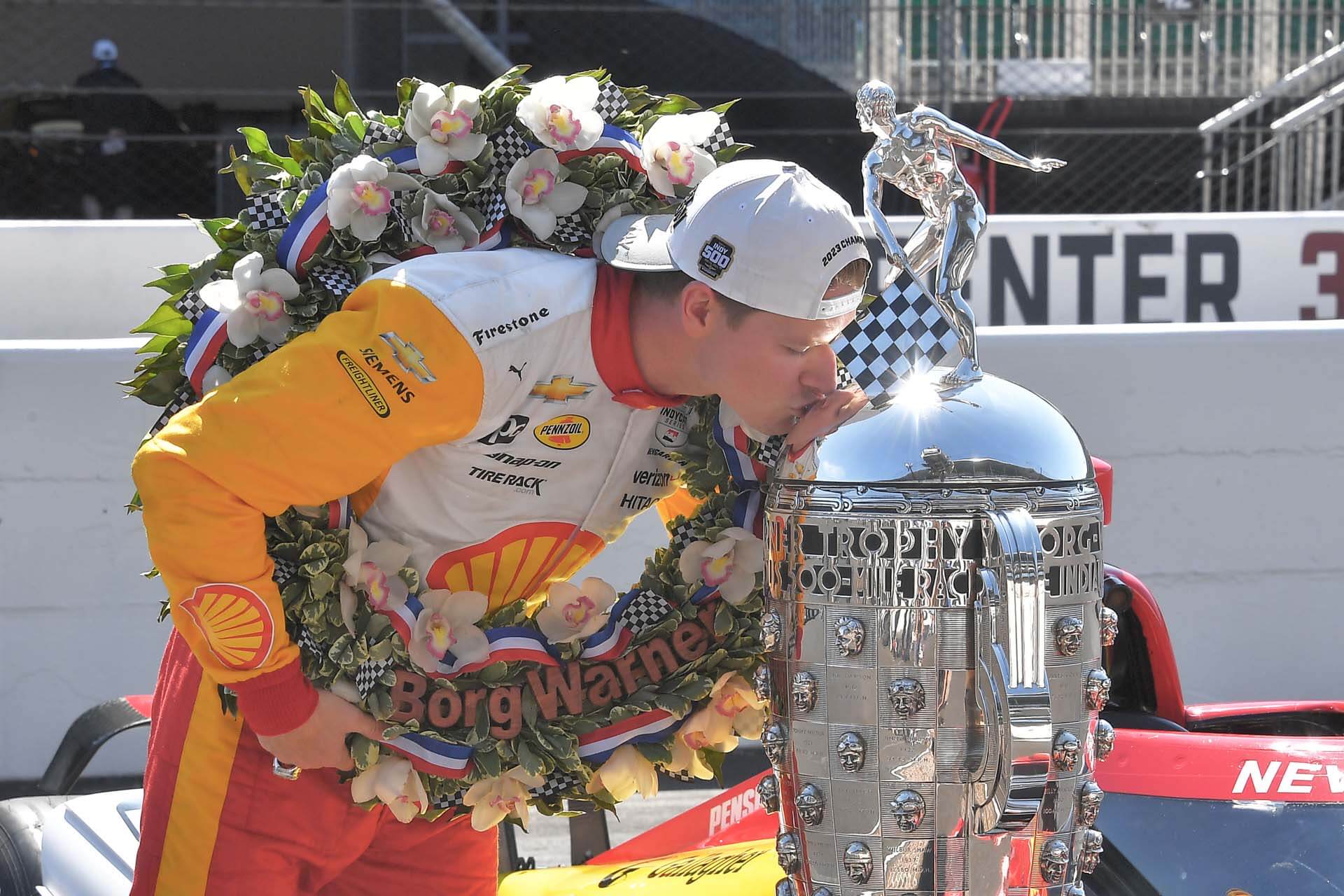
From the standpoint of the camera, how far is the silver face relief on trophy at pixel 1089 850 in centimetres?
174

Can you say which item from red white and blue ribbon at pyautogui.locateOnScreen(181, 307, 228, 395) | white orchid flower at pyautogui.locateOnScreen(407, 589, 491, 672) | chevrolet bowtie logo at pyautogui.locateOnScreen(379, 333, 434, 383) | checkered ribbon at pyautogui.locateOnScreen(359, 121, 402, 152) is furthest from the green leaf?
white orchid flower at pyautogui.locateOnScreen(407, 589, 491, 672)

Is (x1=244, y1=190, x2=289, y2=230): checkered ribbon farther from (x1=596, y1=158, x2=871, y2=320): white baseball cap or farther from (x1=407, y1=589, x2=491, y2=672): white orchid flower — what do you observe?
(x1=596, y1=158, x2=871, y2=320): white baseball cap

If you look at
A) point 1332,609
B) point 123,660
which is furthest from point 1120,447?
point 123,660

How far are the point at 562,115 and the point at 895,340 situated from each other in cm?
65

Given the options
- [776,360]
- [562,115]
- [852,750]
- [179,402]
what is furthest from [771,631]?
[179,402]

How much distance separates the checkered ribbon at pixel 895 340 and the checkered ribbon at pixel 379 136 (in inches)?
31.6

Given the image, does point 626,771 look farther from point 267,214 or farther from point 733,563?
point 267,214

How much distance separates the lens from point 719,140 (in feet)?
7.68

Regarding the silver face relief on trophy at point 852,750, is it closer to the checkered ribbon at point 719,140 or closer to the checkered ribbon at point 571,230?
the checkered ribbon at point 571,230

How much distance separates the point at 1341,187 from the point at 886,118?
8.14m

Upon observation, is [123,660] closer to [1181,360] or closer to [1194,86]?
[1181,360]

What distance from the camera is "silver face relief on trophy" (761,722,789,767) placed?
1.77 metres

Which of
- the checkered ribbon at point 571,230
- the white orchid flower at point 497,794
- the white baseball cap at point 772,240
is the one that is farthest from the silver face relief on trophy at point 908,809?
the checkered ribbon at point 571,230

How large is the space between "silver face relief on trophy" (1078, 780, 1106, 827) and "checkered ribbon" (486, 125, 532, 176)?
122 centimetres
